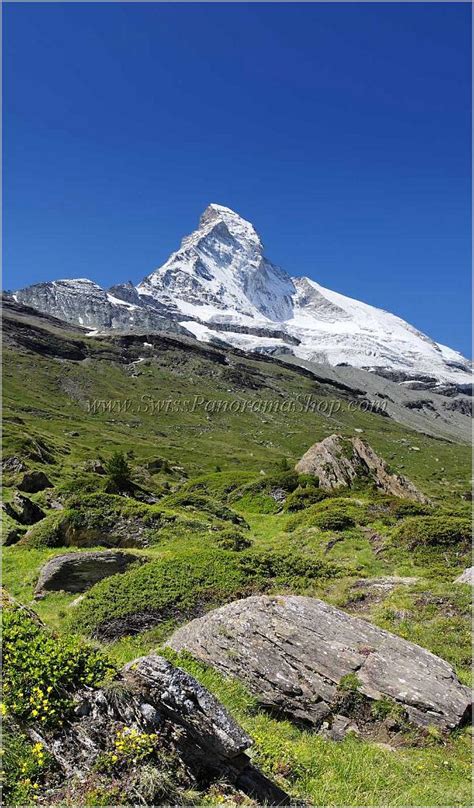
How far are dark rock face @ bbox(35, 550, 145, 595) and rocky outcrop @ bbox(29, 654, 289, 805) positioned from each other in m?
12.9

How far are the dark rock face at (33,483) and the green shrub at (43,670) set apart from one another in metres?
34.4

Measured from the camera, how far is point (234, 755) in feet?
24.0

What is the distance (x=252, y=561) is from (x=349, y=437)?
1400 inches

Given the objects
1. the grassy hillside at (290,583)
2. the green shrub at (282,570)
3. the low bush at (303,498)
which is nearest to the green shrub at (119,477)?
the grassy hillside at (290,583)

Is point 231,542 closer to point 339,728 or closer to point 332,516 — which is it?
point 332,516

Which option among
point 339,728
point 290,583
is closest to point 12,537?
point 290,583

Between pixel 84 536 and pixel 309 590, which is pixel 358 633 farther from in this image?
pixel 84 536

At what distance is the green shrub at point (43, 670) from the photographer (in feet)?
22.9

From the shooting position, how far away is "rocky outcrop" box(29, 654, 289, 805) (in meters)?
7.14

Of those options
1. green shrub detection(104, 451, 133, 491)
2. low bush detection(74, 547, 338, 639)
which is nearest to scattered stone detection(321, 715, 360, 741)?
low bush detection(74, 547, 338, 639)

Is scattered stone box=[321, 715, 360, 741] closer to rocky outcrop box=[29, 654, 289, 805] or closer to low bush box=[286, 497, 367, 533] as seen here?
rocky outcrop box=[29, 654, 289, 805]

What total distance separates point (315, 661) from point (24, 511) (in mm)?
25259

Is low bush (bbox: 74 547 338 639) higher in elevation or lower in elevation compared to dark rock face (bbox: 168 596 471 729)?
lower

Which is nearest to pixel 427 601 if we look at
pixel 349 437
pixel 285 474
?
pixel 285 474
